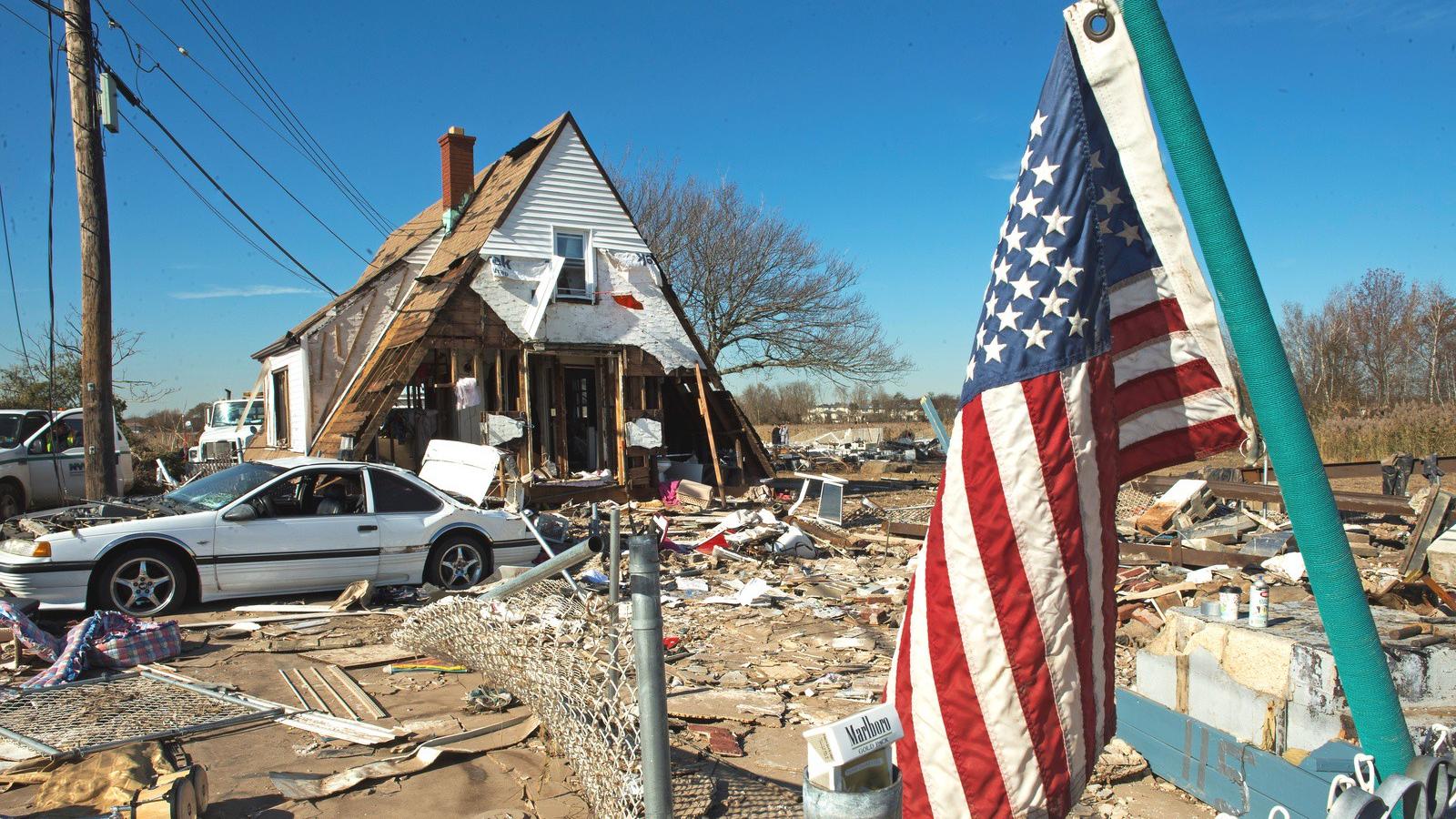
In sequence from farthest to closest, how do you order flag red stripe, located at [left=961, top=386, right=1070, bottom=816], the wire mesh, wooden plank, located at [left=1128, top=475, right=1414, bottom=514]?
wooden plank, located at [left=1128, top=475, right=1414, bottom=514] < the wire mesh < flag red stripe, located at [left=961, top=386, right=1070, bottom=816]

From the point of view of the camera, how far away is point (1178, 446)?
2734mm

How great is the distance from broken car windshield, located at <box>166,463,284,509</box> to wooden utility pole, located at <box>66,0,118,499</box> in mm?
1525

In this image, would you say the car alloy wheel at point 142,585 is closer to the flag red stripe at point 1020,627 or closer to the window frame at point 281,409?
the flag red stripe at point 1020,627

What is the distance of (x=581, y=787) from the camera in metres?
4.71

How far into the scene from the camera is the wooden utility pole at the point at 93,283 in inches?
429

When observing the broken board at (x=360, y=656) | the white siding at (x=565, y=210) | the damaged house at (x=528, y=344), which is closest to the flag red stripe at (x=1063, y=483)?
the broken board at (x=360, y=656)

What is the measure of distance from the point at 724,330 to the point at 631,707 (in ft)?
105

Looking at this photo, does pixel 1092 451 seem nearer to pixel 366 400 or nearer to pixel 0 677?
pixel 0 677

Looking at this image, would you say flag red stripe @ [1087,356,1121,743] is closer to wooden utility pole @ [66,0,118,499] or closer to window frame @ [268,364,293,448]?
wooden utility pole @ [66,0,118,499]

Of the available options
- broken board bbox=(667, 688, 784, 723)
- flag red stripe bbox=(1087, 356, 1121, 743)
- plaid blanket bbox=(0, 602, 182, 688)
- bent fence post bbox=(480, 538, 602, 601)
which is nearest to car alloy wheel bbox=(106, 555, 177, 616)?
plaid blanket bbox=(0, 602, 182, 688)

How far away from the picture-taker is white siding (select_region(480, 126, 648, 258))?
19078 mm

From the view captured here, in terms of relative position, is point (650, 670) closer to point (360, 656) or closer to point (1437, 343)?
point (360, 656)

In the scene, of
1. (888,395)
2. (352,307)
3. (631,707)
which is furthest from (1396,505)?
(888,395)

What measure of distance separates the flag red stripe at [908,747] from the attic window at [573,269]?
17.1 meters
